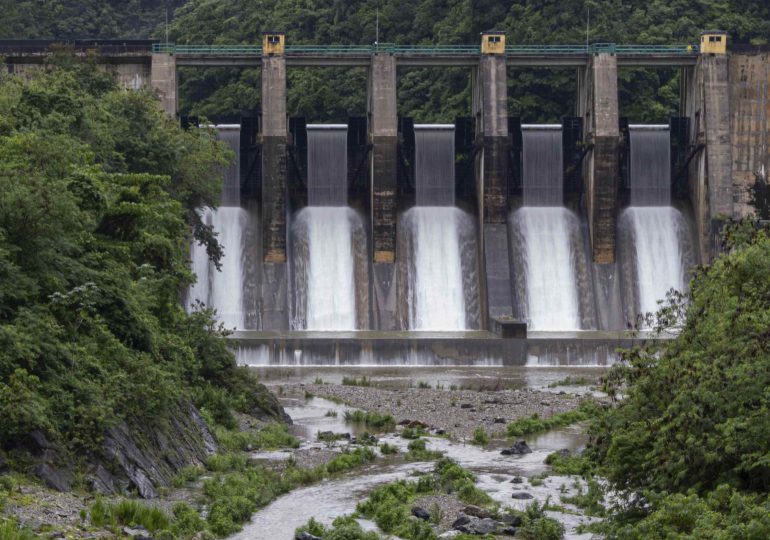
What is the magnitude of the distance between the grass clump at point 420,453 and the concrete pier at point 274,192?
2329cm

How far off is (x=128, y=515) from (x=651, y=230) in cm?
3891

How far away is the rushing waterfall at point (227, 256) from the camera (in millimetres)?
53000

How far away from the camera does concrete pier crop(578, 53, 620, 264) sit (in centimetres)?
5472

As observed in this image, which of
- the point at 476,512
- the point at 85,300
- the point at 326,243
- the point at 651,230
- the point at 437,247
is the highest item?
the point at 651,230

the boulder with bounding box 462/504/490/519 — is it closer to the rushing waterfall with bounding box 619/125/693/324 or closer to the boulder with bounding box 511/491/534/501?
the boulder with bounding box 511/491/534/501

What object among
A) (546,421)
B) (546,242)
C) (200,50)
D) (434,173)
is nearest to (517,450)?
(546,421)

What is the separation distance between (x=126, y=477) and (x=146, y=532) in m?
3.03

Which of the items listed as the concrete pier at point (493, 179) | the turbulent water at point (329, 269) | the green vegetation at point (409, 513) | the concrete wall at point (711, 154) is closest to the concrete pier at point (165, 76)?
the turbulent water at point (329, 269)

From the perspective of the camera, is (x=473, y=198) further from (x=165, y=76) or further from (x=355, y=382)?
(x=355, y=382)

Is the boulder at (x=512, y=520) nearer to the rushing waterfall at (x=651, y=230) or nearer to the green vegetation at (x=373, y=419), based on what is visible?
the green vegetation at (x=373, y=419)

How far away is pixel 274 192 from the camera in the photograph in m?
54.2

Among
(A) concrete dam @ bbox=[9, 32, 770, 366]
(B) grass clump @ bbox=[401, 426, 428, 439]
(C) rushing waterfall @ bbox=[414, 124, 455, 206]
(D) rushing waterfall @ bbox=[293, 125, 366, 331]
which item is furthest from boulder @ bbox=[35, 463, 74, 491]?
(C) rushing waterfall @ bbox=[414, 124, 455, 206]

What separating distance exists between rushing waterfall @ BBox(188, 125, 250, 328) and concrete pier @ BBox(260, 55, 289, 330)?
3.48 ft

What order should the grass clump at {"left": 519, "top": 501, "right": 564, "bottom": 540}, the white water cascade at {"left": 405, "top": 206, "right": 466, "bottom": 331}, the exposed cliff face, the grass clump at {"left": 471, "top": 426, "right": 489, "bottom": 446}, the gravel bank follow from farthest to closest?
the white water cascade at {"left": 405, "top": 206, "right": 466, "bottom": 331}, the gravel bank, the grass clump at {"left": 471, "top": 426, "right": 489, "bottom": 446}, the grass clump at {"left": 519, "top": 501, "right": 564, "bottom": 540}, the exposed cliff face
